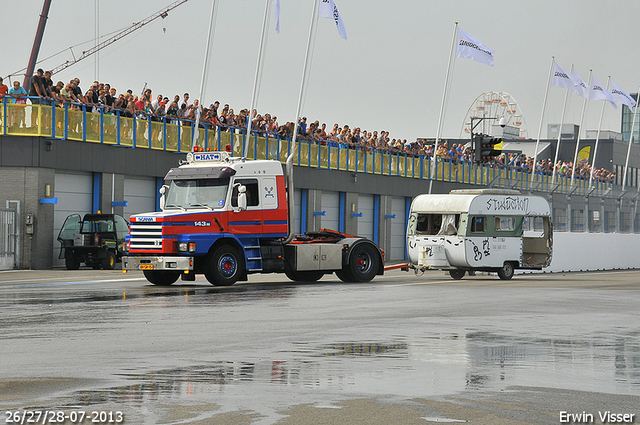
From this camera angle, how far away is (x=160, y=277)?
25.9 metres

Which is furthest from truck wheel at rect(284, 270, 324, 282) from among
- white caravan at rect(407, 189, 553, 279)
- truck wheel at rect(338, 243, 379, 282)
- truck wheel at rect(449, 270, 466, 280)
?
truck wheel at rect(449, 270, 466, 280)

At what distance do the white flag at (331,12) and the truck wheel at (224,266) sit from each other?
2026cm

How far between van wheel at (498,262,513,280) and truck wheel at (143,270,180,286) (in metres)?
12.0

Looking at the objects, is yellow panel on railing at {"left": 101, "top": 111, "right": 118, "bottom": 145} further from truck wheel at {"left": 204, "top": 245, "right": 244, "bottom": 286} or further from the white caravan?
truck wheel at {"left": 204, "top": 245, "right": 244, "bottom": 286}

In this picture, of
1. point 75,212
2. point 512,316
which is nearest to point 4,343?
point 512,316

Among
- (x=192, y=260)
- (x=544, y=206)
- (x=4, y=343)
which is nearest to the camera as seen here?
(x=4, y=343)

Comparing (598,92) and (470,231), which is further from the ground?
(598,92)

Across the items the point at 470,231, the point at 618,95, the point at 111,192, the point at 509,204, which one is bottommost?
the point at 470,231

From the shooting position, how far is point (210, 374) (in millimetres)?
10312

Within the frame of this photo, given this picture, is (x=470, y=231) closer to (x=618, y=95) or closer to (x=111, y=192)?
(x=111, y=192)

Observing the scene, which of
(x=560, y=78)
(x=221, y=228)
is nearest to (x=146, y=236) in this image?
(x=221, y=228)

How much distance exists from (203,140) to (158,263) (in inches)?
664

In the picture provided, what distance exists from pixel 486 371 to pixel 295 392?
2.53 meters

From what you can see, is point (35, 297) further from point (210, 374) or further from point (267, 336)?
point (210, 374)
